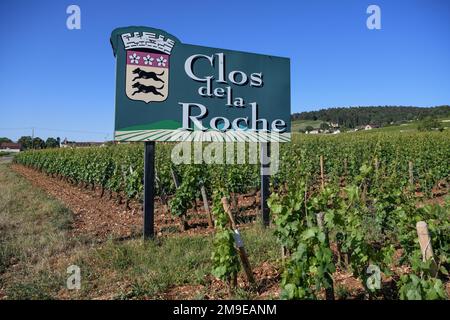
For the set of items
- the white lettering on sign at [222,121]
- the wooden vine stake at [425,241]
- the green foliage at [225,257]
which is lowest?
the green foliage at [225,257]

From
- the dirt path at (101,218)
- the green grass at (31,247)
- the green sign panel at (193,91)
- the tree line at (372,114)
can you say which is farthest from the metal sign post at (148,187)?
the tree line at (372,114)

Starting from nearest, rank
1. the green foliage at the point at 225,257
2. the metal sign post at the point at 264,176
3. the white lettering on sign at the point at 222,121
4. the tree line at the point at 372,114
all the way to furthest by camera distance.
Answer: the green foliage at the point at 225,257
the white lettering on sign at the point at 222,121
the metal sign post at the point at 264,176
the tree line at the point at 372,114

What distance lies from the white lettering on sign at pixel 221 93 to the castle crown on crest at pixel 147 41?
399mm

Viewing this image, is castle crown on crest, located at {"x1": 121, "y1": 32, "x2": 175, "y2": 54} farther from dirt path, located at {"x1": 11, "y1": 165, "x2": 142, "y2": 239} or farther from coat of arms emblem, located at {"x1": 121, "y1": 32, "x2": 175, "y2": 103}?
dirt path, located at {"x1": 11, "y1": 165, "x2": 142, "y2": 239}

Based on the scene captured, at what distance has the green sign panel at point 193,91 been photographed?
5074mm

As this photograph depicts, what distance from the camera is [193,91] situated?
18.3 feet

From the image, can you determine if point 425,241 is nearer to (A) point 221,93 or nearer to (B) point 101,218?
(A) point 221,93

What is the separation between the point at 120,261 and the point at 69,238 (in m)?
1.98

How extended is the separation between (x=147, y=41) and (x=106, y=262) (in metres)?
3.33

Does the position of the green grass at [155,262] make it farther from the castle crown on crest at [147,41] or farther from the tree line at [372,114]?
the tree line at [372,114]

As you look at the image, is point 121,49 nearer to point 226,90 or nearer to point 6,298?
point 226,90

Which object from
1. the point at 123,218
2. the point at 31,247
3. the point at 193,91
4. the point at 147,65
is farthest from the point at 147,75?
the point at 123,218

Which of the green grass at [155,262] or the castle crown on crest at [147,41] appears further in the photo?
the castle crown on crest at [147,41]

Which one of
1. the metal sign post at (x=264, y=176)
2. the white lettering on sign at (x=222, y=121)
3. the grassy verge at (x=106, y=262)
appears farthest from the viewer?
the metal sign post at (x=264, y=176)
